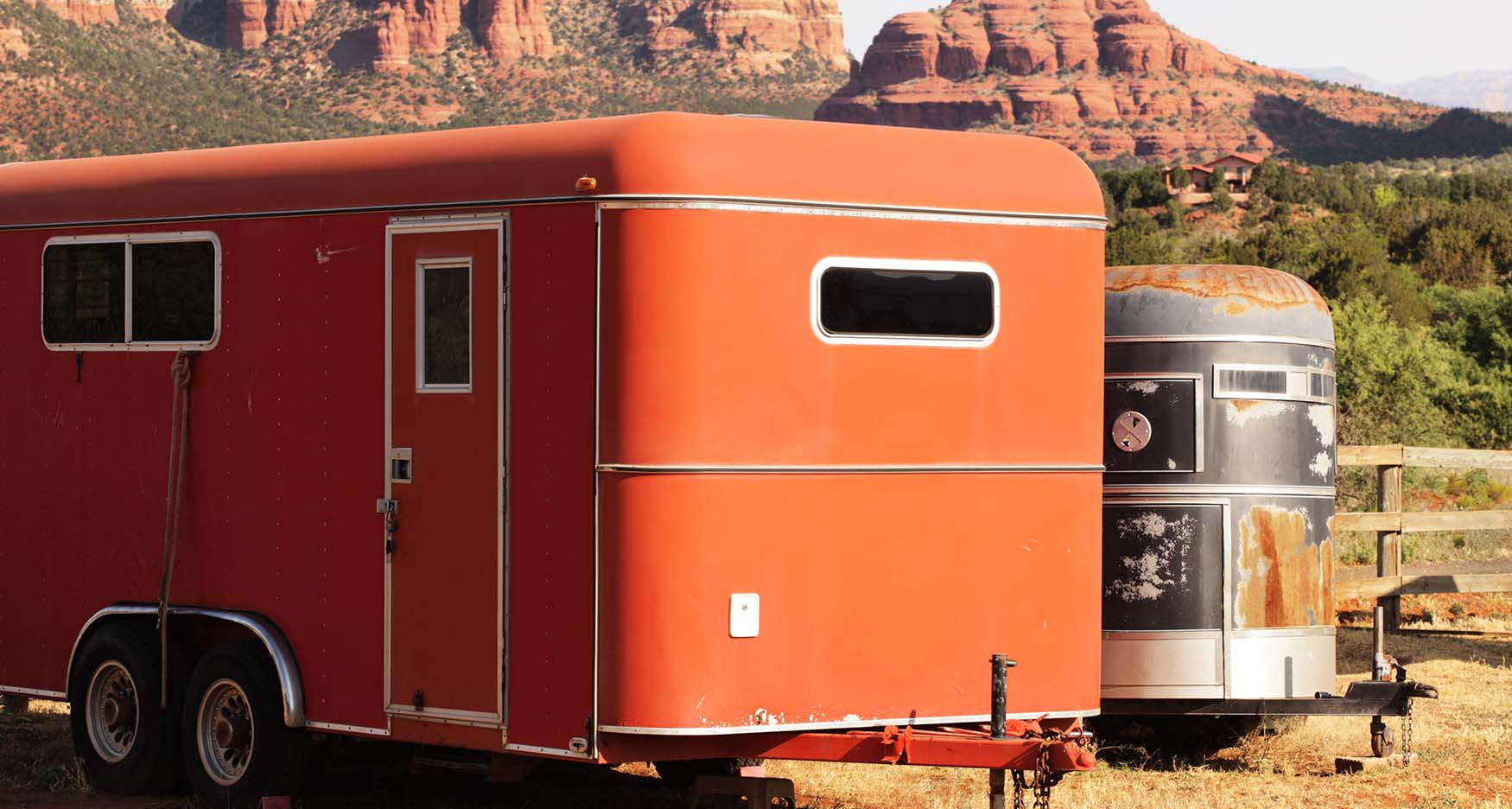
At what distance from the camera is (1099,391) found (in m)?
7.55

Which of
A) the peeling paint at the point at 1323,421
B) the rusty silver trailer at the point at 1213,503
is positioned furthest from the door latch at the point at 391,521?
the peeling paint at the point at 1323,421

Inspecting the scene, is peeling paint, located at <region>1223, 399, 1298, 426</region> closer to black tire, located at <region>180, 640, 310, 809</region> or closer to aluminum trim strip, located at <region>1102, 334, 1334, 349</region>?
aluminum trim strip, located at <region>1102, 334, 1334, 349</region>

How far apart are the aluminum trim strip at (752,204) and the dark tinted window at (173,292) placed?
0.27m

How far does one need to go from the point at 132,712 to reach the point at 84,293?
1942 millimetres

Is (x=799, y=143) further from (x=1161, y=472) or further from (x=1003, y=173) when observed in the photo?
(x=1161, y=472)

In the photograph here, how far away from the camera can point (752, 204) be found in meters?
6.79

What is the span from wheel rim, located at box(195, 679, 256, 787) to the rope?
0.79 feet

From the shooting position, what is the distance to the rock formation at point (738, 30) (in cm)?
11712

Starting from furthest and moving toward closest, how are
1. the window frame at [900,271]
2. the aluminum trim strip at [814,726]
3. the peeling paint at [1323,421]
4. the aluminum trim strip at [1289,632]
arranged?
the peeling paint at [1323,421]
the aluminum trim strip at [1289,632]
the window frame at [900,271]
the aluminum trim strip at [814,726]

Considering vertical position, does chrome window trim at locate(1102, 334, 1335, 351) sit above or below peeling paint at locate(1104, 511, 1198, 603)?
above

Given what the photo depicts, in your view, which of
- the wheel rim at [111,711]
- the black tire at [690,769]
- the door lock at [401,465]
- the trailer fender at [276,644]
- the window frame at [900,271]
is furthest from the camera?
the wheel rim at [111,711]

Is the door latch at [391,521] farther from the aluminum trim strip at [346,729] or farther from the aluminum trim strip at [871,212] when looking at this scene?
the aluminum trim strip at [871,212]

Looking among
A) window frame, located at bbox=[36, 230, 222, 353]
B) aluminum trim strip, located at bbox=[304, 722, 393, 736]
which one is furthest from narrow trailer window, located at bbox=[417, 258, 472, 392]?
aluminum trim strip, located at bbox=[304, 722, 393, 736]

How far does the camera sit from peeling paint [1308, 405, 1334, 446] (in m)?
8.98
